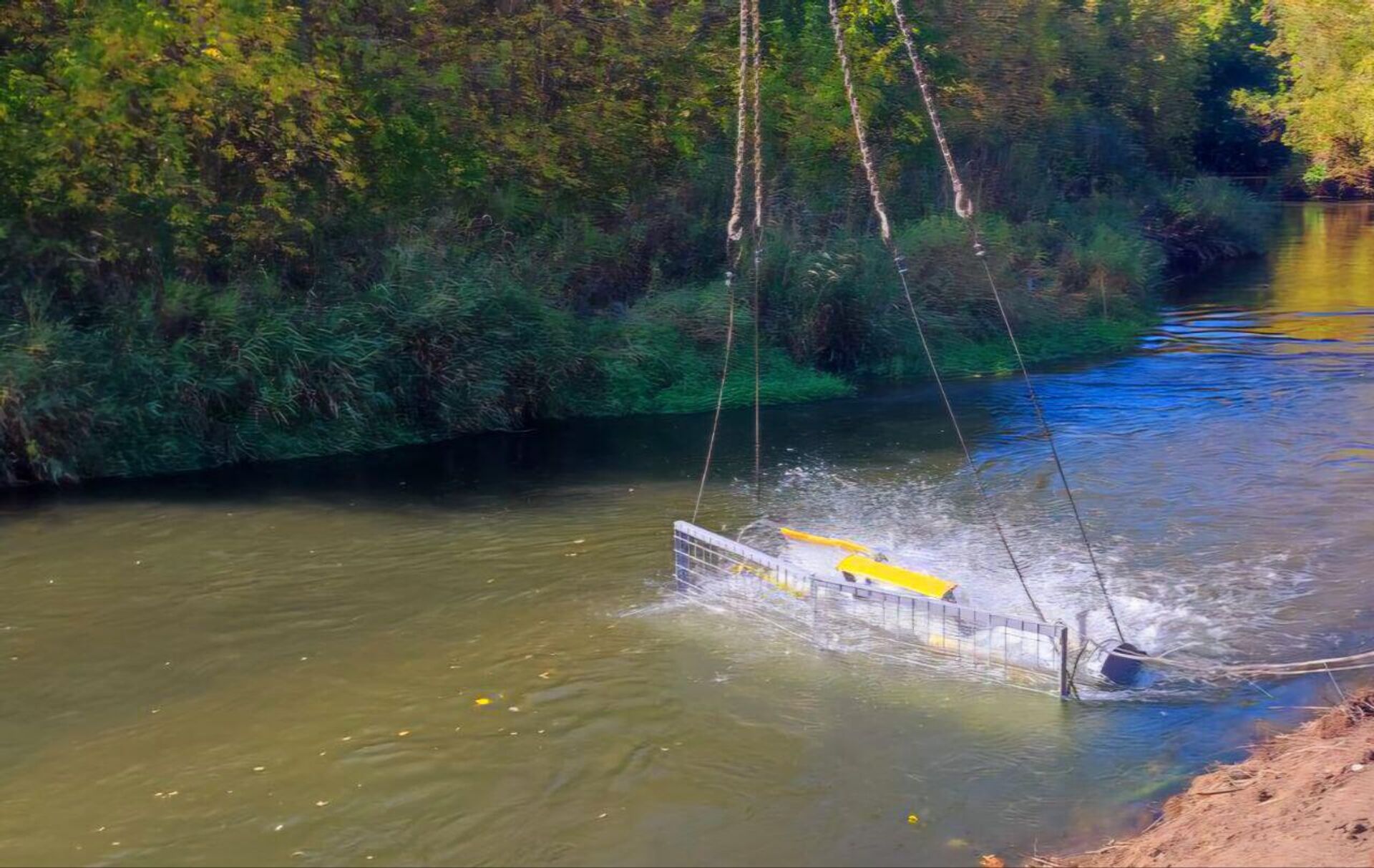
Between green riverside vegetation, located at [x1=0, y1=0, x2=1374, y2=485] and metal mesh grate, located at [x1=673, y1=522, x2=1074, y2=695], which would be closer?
metal mesh grate, located at [x1=673, y1=522, x2=1074, y2=695]

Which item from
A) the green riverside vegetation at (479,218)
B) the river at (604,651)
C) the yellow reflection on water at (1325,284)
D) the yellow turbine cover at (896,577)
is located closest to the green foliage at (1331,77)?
the green riverside vegetation at (479,218)

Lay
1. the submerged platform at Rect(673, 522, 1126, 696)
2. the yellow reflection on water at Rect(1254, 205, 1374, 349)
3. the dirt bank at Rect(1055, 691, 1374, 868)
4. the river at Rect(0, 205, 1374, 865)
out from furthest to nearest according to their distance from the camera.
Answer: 1. the yellow reflection on water at Rect(1254, 205, 1374, 349)
2. the submerged platform at Rect(673, 522, 1126, 696)
3. the river at Rect(0, 205, 1374, 865)
4. the dirt bank at Rect(1055, 691, 1374, 868)

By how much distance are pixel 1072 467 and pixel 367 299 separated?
934 centimetres

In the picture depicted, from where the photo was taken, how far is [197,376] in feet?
51.9

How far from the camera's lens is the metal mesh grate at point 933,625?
27.2 ft

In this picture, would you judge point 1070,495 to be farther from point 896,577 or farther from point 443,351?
point 443,351

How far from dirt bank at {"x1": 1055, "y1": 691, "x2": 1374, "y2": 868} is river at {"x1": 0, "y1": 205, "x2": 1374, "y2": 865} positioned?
332 millimetres

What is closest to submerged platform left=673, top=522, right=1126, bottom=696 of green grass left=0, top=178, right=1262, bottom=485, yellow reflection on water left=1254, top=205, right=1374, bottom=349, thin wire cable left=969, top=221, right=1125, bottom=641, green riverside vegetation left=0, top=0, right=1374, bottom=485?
thin wire cable left=969, top=221, right=1125, bottom=641

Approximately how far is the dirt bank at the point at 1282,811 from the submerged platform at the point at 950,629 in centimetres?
126

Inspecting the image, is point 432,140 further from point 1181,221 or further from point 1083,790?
point 1181,221

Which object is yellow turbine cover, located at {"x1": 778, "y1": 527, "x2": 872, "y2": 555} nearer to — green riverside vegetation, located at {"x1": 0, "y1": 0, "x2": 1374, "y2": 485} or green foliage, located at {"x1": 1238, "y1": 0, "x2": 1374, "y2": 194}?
green riverside vegetation, located at {"x1": 0, "y1": 0, "x2": 1374, "y2": 485}

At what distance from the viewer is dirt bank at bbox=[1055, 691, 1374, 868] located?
17.8ft

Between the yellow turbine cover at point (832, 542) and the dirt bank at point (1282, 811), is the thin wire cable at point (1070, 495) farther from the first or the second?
the yellow turbine cover at point (832, 542)

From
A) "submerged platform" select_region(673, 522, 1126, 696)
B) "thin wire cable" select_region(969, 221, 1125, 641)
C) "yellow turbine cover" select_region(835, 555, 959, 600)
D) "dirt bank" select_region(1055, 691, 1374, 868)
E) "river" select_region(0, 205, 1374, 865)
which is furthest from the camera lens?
"thin wire cable" select_region(969, 221, 1125, 641)
